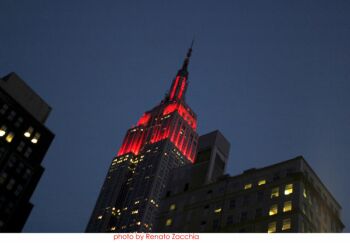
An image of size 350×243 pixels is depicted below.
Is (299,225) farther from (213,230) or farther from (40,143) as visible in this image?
(40,143)

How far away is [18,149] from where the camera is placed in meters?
114

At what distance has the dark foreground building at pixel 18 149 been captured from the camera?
345 ft

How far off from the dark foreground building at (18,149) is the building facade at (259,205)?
3709 centimetres

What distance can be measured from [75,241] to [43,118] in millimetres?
115548

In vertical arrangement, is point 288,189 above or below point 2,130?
below

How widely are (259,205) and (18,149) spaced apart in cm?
6456

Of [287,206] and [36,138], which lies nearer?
[287,206]

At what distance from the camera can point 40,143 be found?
120875mm

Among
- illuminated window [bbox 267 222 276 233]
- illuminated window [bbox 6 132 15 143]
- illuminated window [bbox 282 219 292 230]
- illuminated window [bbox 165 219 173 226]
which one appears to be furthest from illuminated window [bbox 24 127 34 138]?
illuminated window [bbox 282 219 292 230]

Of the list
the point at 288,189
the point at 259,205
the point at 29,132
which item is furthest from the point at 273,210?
the point at 29,132

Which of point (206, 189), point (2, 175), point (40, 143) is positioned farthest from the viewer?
point (40, 143)

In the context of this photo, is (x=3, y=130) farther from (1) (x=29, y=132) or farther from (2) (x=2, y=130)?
(1) (x=29, y=132)

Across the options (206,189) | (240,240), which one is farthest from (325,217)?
(240,240)

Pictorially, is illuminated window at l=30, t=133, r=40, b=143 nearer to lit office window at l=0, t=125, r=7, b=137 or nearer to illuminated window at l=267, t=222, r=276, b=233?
lit office window at l=0, t=125, r=7, b=137
